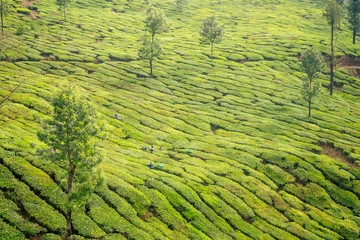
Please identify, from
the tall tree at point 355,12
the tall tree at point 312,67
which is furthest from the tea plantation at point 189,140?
the tall tree at point 355,12

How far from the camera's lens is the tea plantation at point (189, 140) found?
29.8m

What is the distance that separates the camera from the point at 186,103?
2808 inches

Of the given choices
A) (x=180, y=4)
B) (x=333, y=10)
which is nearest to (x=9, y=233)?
(x=333, y=10)

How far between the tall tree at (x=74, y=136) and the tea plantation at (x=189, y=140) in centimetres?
209

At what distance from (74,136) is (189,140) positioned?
106 feet

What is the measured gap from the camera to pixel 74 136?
2355 centimetres

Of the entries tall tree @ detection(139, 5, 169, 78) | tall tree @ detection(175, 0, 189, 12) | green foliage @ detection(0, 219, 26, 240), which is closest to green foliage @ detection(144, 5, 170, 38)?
tall tree @ detection(139, 5, 169, 78)

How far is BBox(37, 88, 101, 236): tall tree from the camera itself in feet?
76.1

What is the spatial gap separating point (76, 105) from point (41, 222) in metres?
12.8

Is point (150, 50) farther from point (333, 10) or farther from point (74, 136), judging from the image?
point (74, 136)

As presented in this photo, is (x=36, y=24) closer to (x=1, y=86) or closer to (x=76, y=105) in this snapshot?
(x=1, y=86)

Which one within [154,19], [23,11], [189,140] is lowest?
[189,140]

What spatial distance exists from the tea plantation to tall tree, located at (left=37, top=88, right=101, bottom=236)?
2089 millimetres

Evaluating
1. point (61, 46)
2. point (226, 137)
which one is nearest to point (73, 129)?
point (226, 137)
